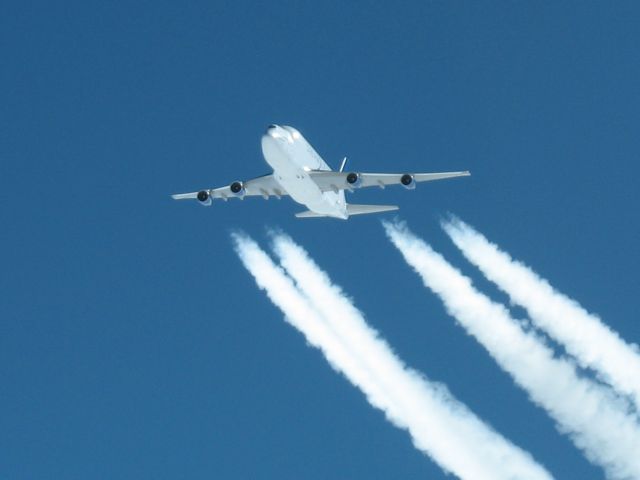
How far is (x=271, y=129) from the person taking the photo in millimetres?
105000

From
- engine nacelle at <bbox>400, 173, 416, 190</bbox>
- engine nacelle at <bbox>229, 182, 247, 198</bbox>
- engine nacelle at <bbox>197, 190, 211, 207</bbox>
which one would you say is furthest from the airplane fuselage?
engine nacelle at <bbox>197, 190, 211, 207</bbox>

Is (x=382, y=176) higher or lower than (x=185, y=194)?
lower

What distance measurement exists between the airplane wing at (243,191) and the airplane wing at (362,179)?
6396mm

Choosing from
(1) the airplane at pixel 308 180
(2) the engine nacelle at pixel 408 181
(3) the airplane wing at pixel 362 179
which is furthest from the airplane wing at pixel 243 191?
(2) the engine nacelle at pixel 408 181

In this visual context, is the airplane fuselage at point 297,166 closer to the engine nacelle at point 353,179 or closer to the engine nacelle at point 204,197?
the engine nacelle at point 353,179

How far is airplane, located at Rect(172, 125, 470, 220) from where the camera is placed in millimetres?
104562

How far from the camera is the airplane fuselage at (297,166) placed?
341 ft

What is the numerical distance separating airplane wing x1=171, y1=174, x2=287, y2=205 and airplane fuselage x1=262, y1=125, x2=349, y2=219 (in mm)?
2888

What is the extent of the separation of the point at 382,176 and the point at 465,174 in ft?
26.1

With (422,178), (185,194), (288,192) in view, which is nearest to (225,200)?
(185,194)

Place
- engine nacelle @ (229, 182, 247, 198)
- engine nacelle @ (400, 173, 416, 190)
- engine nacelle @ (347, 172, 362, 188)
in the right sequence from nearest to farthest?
1. engine nacelle @ (400, 173, 416, 190)
2. engine nacelle @ (347, 172, 362, 188)
3. engine nacelle @ (229, 182, 247, 198)

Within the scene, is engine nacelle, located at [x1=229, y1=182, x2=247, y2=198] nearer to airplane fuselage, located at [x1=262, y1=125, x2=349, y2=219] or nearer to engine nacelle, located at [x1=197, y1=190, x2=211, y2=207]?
engine nacelle, located at [x1=197, y1=190, x2=211, y2=207]

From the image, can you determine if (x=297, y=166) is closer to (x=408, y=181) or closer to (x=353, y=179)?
(x=353, y=179)

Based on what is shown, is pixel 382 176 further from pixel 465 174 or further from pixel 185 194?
pixel 185 194
